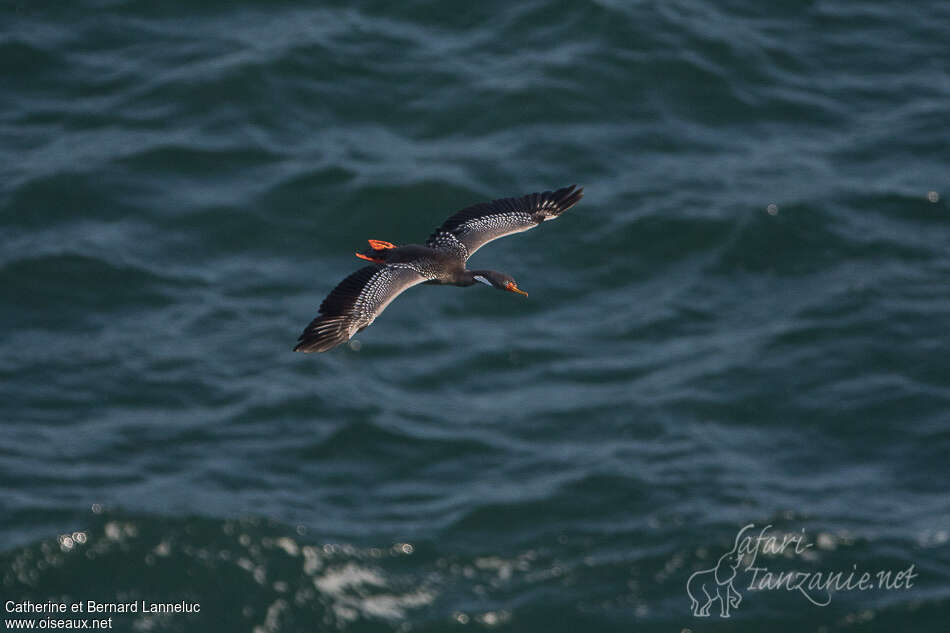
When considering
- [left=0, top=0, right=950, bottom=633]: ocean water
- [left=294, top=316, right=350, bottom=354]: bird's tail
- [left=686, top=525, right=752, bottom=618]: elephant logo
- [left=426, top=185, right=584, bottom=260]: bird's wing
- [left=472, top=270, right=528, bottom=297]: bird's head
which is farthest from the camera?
[left=0, top=0, right=950, bottom=633]: ocean water

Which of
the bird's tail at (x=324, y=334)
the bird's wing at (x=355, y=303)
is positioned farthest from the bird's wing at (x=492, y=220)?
the bird's tail at (x=324, y=334)

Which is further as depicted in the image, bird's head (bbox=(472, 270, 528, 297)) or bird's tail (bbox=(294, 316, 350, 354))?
bird's head (bbox=(472, 270, 528, 297))

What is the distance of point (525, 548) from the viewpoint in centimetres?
2561

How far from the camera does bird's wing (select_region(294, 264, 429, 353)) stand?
51.5 ft

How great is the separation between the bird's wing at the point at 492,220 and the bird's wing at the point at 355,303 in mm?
1089

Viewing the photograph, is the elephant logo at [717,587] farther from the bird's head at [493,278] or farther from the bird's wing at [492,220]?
the bird's head at [493,278]

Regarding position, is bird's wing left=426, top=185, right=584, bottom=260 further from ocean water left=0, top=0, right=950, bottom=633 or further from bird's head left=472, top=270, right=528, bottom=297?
ocean water left=0, top=0, right=950, bottom=633

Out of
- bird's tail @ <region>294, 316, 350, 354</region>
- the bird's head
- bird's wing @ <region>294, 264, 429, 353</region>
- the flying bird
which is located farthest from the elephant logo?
bird's tail @ <region>294, 316, 350, 354</region>

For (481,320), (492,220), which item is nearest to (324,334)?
(492,220)

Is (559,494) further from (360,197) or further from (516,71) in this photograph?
(516,71)

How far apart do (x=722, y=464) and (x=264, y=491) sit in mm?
8233

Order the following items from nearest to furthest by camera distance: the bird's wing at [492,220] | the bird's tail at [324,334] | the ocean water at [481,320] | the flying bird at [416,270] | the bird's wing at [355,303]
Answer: the bird's tail at [324,334] → the bird's wing at [355,303] → the flying bird at [416,270] → the bird's wing at [492,220] → the ocean water at [481,320]

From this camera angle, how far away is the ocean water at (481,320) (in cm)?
2508

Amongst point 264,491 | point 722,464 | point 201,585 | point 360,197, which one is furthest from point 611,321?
point 201,585
